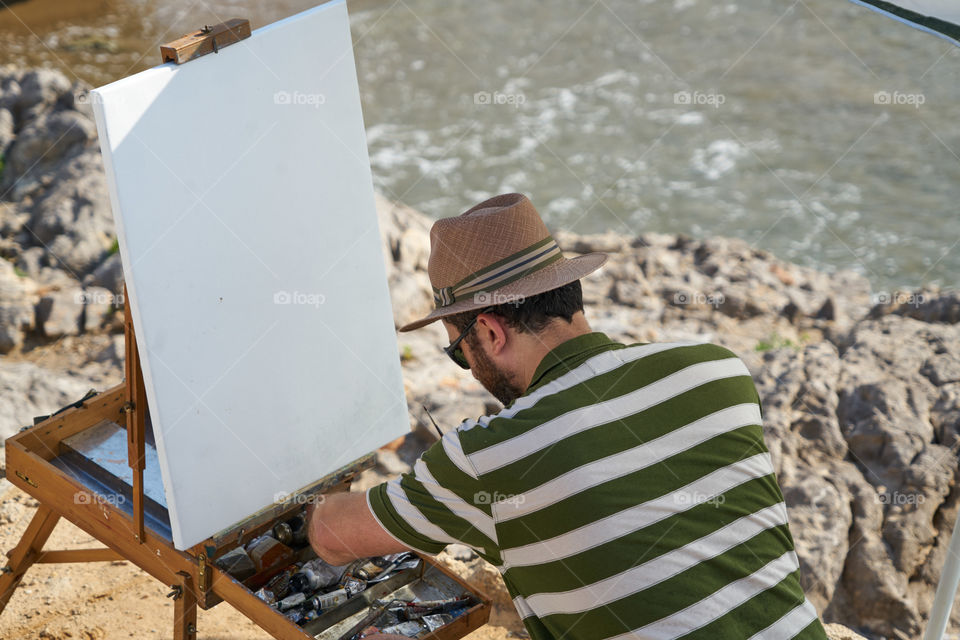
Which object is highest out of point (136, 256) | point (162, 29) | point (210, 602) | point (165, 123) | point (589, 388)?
point (162, 29)

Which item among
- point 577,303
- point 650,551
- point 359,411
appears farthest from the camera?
point 359,411

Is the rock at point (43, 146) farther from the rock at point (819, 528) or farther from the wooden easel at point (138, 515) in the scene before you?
the rock at point (819, 528)

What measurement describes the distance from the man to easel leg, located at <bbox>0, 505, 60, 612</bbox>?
1243 millimetres

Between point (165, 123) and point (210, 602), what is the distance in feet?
3.99

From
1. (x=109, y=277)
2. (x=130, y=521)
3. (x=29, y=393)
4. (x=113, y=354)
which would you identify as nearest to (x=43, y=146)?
(x=109, y=277)

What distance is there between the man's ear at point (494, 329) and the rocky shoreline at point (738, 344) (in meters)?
1.71

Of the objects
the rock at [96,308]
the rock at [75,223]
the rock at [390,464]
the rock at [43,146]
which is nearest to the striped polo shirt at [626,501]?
the rock at [390,464]

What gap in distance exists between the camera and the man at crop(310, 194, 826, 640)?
1.79 metres

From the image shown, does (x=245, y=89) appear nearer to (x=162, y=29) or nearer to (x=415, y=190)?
(x=415, y=190)

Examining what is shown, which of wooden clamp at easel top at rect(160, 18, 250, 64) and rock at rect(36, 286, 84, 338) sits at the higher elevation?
wooden clamp at easel top at rect(160, 18, 250, 64)

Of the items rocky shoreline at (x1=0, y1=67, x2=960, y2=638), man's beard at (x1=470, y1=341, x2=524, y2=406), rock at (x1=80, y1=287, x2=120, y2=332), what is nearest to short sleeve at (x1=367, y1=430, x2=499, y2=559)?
man's beard at (x1=470, y1=341, x2=524, y2=406)

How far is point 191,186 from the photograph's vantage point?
2209mm

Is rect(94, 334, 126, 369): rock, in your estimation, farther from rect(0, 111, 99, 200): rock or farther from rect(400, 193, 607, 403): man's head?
rect(400, 193, 607, 403): man's head

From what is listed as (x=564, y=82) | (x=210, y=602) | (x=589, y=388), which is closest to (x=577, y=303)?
(x=589, y=388)
